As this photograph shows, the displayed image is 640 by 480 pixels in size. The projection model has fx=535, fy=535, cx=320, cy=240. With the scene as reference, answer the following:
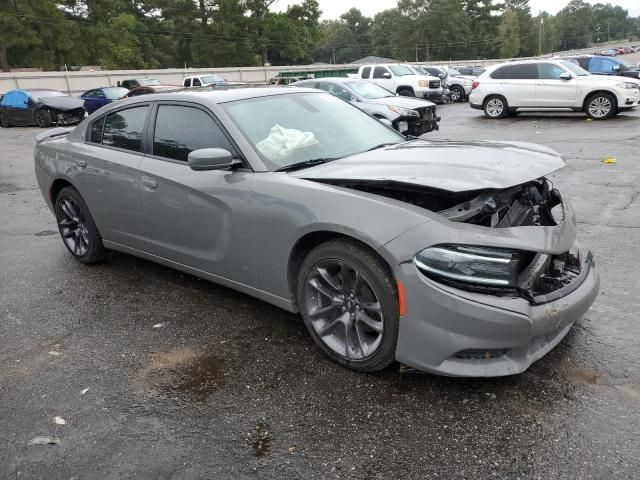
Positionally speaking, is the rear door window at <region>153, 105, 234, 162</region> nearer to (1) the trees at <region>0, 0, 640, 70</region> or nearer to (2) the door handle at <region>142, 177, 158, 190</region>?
(2) the door handle at <region>142, 177, 158, 190</region>

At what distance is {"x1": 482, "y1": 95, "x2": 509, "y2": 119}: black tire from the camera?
1621 centimetres

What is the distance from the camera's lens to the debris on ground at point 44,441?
8.79 feet

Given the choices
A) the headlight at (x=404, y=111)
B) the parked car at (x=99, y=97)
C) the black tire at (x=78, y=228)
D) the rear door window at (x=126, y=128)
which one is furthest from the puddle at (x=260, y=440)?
the parked car at (x=99, y=97)

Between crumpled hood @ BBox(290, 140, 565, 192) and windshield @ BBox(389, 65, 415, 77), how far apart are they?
19985 mm

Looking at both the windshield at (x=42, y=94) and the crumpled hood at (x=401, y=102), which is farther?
the windshield at (x=42, y=94)

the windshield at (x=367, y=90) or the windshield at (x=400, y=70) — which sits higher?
the windshield at (x=400, y=70)

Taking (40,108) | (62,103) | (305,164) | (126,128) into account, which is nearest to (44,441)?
(305,164)

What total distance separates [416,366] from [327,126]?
200 cm

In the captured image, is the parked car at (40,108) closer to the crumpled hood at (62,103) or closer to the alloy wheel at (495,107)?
the crumpled hood at (62,103)

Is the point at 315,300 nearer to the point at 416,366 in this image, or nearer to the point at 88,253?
the point at 416,366

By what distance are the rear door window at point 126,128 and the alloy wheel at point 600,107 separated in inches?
542

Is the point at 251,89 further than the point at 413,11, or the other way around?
the point at 413,11

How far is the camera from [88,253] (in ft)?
16.8

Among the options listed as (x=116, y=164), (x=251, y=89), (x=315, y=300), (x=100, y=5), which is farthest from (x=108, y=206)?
(x=100, y=5)
